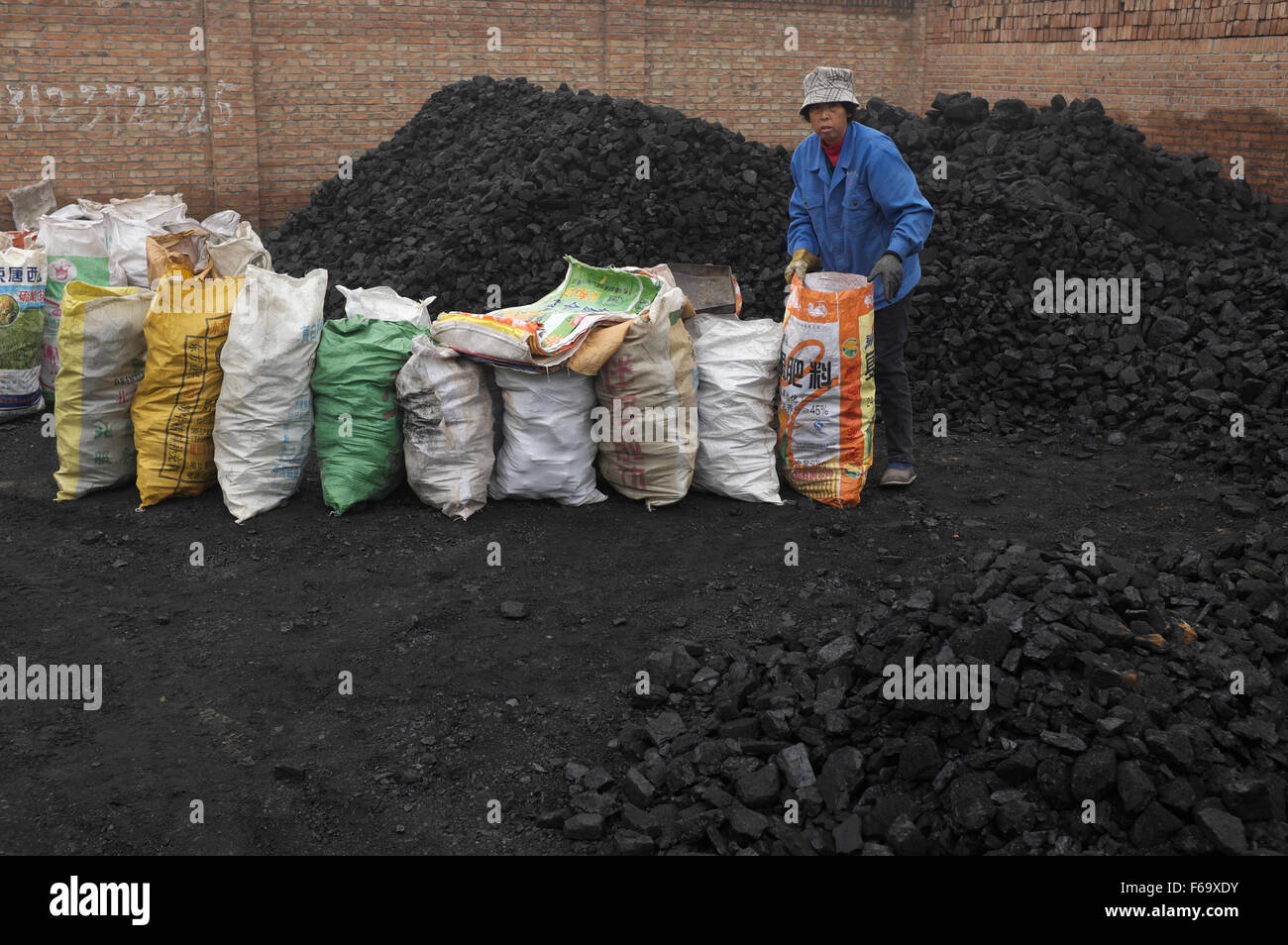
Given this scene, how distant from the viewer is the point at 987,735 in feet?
9.11

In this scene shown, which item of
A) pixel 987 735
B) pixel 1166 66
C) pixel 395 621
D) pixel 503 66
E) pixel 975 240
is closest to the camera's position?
pixel 987 735

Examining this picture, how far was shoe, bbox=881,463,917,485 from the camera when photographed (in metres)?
5.09

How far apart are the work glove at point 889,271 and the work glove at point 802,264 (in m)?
0.36

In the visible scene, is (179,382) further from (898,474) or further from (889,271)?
(898,474)

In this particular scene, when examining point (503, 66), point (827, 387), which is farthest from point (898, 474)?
point (503, 66)

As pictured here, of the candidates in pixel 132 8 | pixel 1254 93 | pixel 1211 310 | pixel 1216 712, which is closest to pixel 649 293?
pixel 1216 712

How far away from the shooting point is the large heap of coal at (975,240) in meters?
6.14

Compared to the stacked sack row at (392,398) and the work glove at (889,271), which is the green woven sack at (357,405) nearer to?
the stacked sack row at (392,398)

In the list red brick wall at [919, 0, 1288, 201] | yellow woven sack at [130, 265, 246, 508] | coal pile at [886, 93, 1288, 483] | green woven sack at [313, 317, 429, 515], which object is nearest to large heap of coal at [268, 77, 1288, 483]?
coal pile at [886, 93, 1288, 483]

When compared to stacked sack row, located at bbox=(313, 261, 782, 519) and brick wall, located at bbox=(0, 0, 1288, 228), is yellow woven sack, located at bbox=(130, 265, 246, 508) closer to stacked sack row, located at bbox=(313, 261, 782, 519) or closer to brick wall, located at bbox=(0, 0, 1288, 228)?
stacked sack row, located at bbox=(313, 261, 782, 519)

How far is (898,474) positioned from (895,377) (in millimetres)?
453

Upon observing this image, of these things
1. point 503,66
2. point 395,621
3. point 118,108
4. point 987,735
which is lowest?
point 395,621

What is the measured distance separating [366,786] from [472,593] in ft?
4.09

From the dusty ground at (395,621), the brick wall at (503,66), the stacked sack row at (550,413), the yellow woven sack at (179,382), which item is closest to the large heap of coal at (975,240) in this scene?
the dusty ground at (395,621)
